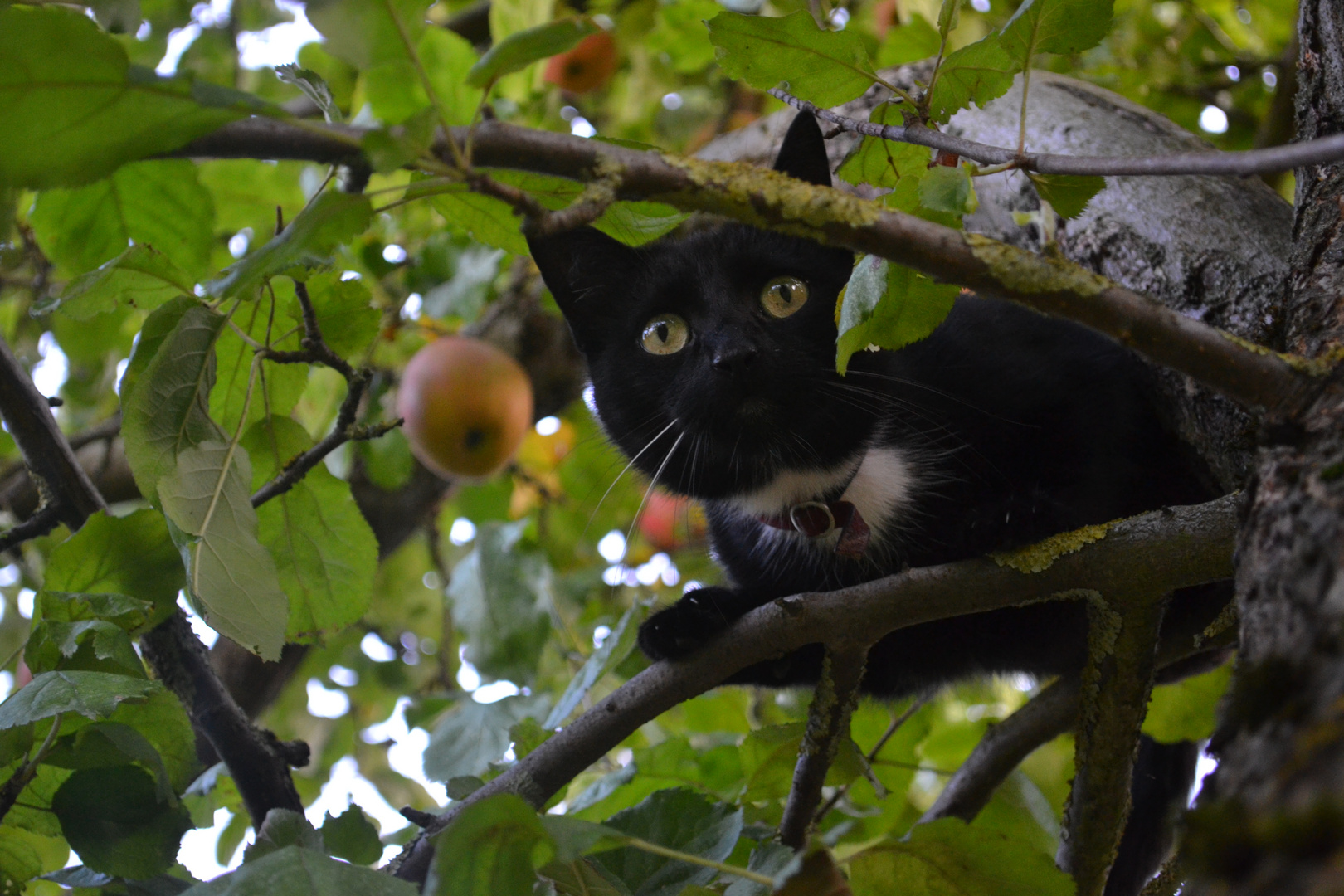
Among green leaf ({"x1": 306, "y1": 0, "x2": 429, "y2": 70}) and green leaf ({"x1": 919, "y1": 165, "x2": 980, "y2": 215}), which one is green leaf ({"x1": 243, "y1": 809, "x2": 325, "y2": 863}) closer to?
green leaf ({"x1": 306, "y1": 0, "x2": 429, "y2": 70})

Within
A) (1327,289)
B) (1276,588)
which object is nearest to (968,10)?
(1327,289)

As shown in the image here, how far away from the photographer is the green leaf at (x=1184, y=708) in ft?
5.65

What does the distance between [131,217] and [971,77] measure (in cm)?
101

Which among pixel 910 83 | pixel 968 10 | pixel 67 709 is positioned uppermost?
pixel 968 10

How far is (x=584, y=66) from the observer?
9.97 feet

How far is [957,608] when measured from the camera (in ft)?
3.84

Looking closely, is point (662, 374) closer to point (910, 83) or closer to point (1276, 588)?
point (910, 83)

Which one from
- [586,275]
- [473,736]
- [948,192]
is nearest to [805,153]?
[586,275]

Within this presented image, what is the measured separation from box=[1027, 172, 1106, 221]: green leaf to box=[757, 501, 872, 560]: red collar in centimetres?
71

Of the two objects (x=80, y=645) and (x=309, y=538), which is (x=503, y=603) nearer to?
(x=309, y=538)

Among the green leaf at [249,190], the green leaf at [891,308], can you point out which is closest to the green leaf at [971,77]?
the green leaf at [891,308]

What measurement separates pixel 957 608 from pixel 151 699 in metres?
0.94

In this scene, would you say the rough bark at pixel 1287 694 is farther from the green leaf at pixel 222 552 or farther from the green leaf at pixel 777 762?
the green leaf at pixel 222 552

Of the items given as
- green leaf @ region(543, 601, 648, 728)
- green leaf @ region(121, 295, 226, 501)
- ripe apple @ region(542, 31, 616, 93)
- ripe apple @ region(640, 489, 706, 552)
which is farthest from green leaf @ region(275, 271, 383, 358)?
ripe apple @ region(542, 31, 616, 93)
